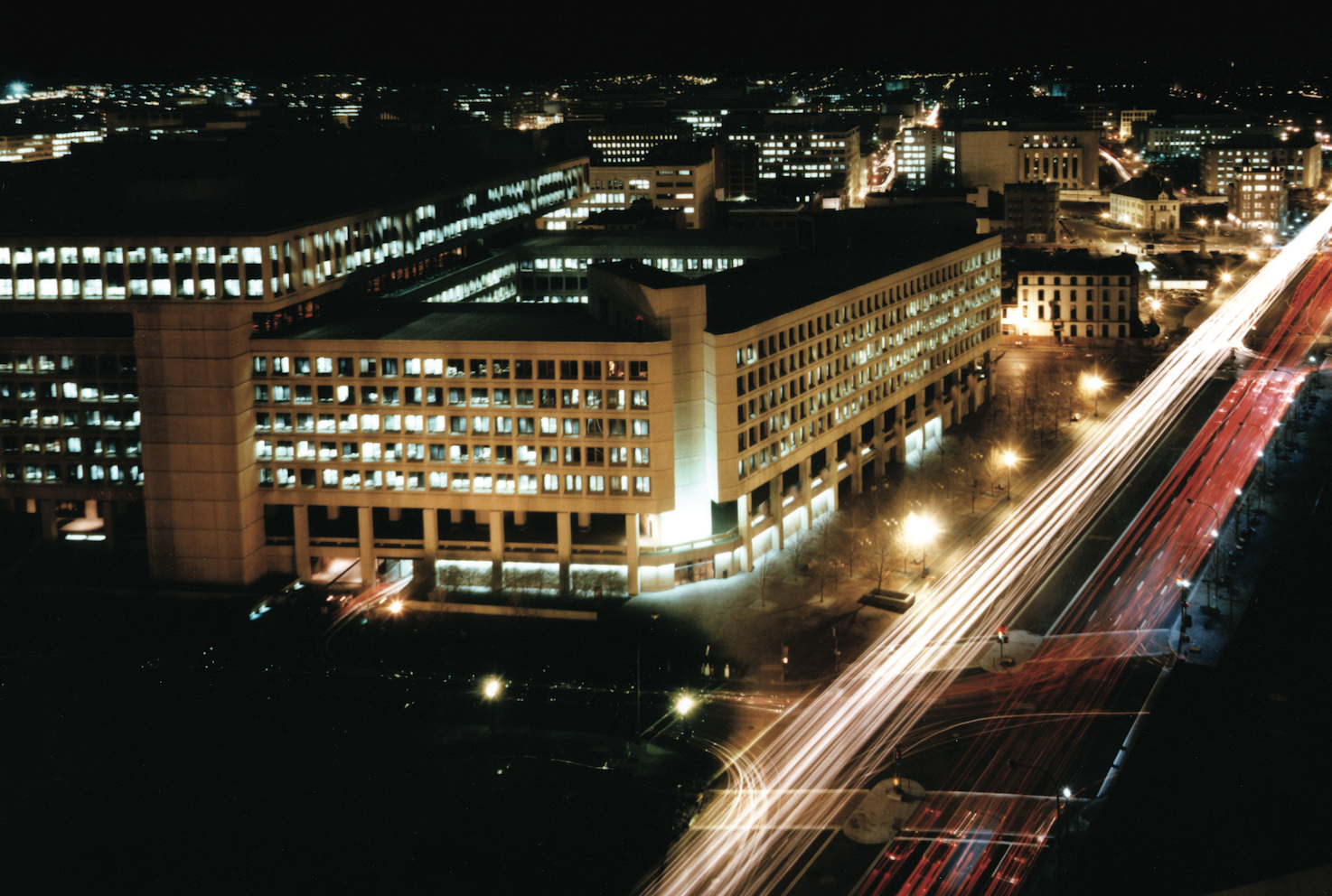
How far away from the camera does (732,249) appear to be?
404ft

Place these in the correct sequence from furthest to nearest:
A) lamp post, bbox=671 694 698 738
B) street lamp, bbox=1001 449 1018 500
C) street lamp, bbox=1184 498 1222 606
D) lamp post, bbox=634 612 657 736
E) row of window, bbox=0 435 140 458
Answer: street lamp, bbox=1001 449 1018 500 → row of window, bbox=0 435 140 458 → street lamp, bbox=1184 498 1222 606 → lamp post, bbox=671 694 698 738 → lamp post, bbox=634 612 657 736

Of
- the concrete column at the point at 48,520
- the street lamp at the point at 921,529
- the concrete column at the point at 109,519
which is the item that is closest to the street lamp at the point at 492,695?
the street lamp at the point at 921,529

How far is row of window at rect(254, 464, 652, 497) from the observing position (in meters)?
74.1

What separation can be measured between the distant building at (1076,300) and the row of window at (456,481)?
84.5 metres

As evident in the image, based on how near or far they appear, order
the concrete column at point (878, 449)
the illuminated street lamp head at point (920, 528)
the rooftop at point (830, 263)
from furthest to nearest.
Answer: the concrete column at point (878, 449), the rooftop at point (830, 263), the illuminated street lamp head at point (920, 528)

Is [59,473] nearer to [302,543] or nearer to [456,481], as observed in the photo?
[302,543]

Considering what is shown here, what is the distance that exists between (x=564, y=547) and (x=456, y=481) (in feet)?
24.7

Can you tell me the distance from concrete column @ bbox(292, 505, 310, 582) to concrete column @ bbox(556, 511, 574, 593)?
51.4ft

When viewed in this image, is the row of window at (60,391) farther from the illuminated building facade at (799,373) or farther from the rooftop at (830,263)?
the rooftop at (830,263)

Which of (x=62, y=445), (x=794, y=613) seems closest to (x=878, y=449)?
(x=794, y=613)

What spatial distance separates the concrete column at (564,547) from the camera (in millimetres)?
74438

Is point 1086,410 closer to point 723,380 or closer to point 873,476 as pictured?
point 873,476

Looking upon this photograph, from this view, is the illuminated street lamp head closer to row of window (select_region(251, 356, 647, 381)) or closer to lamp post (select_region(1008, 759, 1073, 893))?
row of window (select_region(251, 356, 647, 381))

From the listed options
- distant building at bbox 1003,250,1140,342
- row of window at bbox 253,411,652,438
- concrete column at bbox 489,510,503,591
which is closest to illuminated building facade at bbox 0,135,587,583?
row of window at bbox 253,411,652,438
